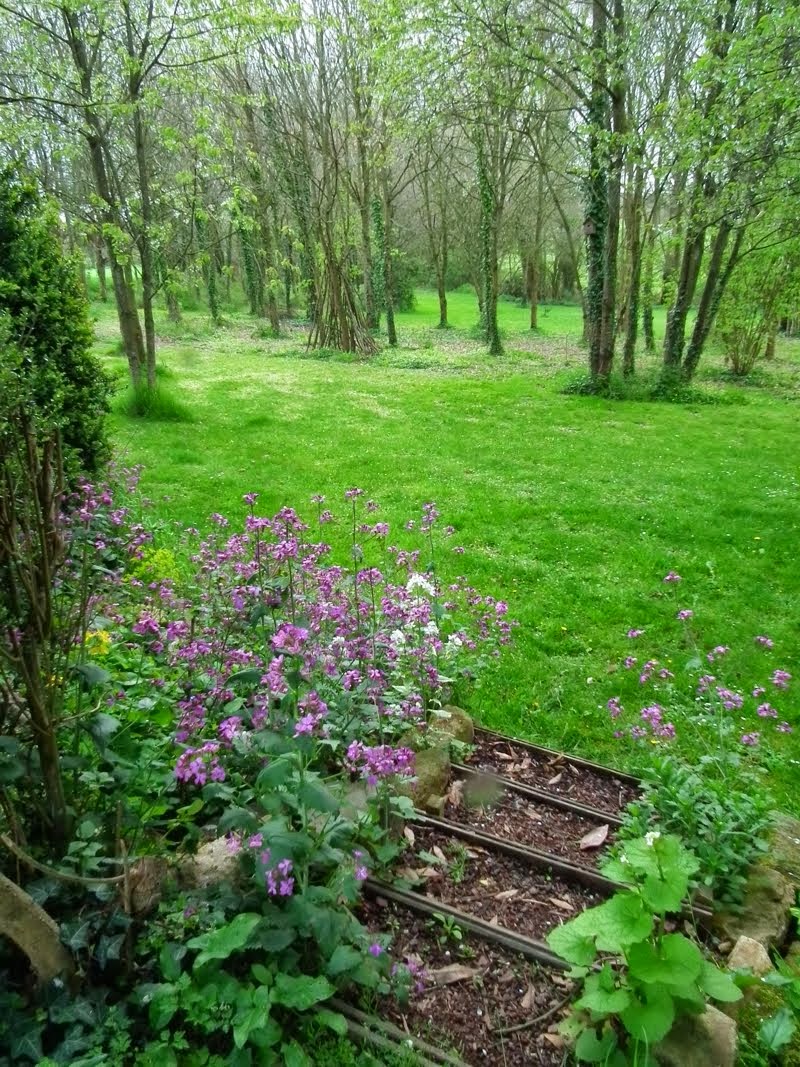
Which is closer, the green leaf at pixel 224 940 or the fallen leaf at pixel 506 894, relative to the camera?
the green leaf at pixel 224 940

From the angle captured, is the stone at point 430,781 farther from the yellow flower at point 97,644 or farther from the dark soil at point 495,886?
the yellow flower at point 97,644

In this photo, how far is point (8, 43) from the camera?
16.2 meters

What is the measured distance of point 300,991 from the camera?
189cm

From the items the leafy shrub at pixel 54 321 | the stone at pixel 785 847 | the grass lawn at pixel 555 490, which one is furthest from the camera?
the leafy shrub at pixel 54 321

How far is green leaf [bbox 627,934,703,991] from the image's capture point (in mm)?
1828

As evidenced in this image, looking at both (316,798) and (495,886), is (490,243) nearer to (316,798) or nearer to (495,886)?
(495,886)

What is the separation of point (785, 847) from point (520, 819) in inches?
47.3

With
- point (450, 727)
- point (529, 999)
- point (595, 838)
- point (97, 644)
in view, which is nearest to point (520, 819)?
point (595, 838)

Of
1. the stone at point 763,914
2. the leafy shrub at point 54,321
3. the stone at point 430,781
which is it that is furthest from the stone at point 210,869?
the leafy shrub at point 54,321

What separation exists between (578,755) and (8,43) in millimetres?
21492

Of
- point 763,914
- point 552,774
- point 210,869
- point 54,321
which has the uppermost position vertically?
point 54,321

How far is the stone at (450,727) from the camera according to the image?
3604 millimetres

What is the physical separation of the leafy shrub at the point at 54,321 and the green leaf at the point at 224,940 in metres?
4.66

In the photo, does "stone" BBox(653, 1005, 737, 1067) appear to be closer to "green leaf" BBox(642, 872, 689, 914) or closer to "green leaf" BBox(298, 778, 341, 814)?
"green leaf" BBox(642, 872, 689, 914)
